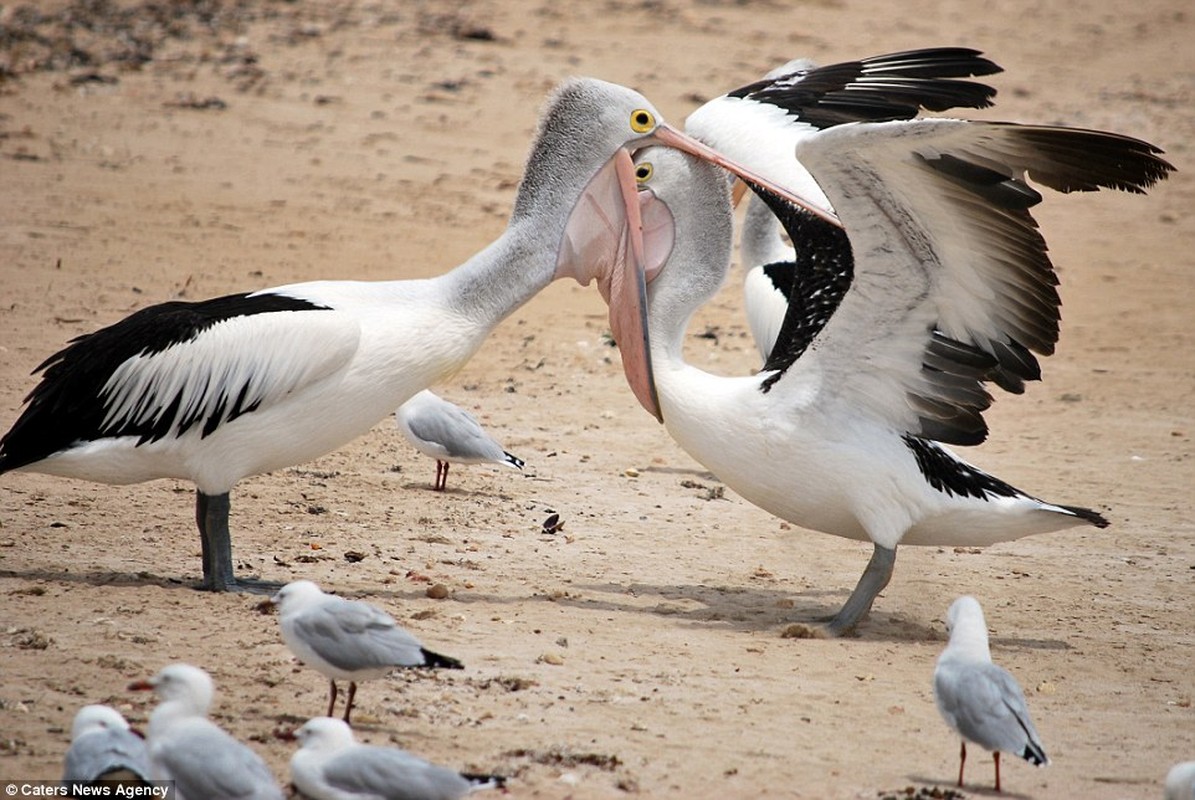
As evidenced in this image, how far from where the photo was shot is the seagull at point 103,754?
3.37m

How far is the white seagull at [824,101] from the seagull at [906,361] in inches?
28.6

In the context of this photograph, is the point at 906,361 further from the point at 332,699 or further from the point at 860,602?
the point at 332,699

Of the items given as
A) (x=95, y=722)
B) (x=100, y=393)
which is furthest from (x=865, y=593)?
(x=95, y=722)

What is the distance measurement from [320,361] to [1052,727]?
2451mm

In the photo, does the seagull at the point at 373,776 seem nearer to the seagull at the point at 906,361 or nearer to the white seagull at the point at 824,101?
the seagull at the point at 906,361

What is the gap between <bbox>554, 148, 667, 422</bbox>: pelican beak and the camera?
554cm

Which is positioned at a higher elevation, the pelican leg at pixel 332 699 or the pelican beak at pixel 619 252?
the pelican beak at pixel 619 252

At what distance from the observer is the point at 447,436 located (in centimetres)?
649

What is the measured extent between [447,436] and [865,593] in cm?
200

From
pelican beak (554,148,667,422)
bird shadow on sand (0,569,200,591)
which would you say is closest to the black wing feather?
bird shadow on sand (0,569,200,591)

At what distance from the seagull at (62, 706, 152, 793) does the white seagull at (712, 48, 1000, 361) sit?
10.4 feet

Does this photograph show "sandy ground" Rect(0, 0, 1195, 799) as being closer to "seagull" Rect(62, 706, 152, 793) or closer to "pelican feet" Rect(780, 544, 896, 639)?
"pelican feet" Rect(780, 544, 896, 639)

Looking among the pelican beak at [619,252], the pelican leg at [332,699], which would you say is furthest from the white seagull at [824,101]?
the pelican leg at [332,699]

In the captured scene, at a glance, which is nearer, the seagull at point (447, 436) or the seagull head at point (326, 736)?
the seagull head at point (326, 736)
